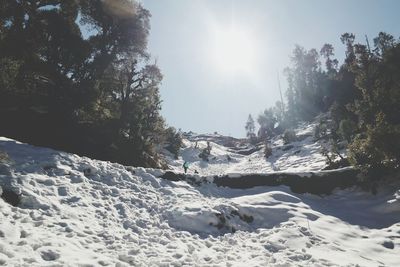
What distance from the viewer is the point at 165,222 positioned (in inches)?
488

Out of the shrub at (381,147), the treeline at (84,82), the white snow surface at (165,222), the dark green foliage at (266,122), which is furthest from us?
the dark green foliage at (266,122)

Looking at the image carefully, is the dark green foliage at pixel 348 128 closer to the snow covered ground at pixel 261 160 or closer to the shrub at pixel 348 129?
the shrub at pixel 348 129

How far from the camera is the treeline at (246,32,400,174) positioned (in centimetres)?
1859

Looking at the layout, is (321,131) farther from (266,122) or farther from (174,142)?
Answer: (266,122)

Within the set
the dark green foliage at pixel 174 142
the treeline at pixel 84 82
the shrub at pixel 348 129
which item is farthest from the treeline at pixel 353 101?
the dark green foliage at pixel 174 142

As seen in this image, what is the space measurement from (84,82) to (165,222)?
59.7 feet

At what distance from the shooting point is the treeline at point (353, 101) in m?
18.6

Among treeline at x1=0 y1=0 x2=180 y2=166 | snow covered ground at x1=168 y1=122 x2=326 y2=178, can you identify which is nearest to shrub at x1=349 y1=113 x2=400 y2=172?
treeline at x1=0 y1=0 x2=180 y2=166

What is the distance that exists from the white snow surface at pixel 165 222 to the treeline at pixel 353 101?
8.17 feet

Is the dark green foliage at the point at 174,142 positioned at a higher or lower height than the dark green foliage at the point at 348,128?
higher

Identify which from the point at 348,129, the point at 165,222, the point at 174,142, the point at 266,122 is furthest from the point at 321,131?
the point at 165,222

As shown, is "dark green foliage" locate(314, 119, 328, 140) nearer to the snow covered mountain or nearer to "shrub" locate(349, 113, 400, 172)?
the snow covered mountain

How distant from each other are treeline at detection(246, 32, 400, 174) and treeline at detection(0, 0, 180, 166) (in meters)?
17.3

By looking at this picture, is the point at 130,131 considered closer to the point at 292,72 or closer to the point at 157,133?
the point at 157,133
